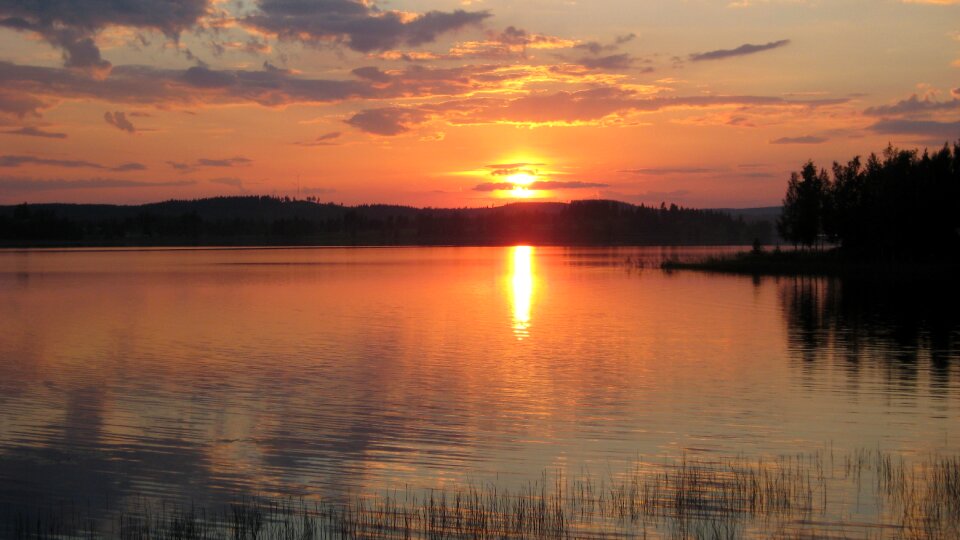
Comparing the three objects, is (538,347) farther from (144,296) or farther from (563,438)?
(144,296)

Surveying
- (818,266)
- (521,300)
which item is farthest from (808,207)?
(521,300)

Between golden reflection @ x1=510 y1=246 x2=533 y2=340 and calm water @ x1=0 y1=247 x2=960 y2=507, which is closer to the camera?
calm water @ x1=0 y1=247 x2=960 y2=507

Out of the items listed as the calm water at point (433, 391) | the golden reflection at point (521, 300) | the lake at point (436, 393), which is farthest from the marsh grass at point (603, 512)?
the golden reflection at point (521, 300)

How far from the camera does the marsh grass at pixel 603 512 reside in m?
13.4

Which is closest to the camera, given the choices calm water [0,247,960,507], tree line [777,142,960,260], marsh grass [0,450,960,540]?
marsh grass [0,450,960,540]

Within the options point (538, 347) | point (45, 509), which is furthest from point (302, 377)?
point (45, 509)

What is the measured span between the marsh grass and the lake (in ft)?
1.90

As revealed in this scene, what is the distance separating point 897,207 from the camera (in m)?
83.1

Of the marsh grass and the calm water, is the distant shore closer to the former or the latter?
the calm water

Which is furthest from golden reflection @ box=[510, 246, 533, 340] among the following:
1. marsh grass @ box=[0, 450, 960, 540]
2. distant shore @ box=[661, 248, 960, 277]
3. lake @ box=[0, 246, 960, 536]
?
marsh grass @ box=[0, 450, 960, 540]

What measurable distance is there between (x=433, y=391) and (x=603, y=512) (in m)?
12.2

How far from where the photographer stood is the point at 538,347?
3669 centimetres

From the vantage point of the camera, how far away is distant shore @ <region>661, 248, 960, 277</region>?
8306cm

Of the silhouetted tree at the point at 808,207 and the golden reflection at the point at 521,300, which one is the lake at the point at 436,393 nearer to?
the golden reflection at the point at 521,300
